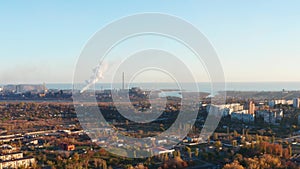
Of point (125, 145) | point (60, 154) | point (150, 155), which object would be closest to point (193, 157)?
point (150, 155)

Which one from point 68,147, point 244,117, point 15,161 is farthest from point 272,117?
point 15,161

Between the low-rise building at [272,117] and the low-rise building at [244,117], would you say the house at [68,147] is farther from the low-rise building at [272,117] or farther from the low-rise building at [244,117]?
the low-rise building at [272,117]

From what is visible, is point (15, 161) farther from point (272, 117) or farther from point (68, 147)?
point (272, 117)

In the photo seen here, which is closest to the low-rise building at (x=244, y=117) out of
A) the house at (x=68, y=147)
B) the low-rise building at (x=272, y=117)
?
the low-rise building at (x=272, y=117)

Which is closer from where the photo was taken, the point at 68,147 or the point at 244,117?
the point at 68,147

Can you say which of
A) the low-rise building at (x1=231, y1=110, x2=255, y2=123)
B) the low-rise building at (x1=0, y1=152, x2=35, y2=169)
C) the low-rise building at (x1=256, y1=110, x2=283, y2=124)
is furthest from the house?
the low-rise building at (x1=256, y1=110, x2=283, y2=124)

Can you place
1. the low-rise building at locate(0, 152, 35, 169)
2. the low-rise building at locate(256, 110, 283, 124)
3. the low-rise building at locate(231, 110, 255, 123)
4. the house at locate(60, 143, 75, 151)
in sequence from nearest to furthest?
1. the low-rise building at locate(0, 152, 35, 169)
2. the house at locate(60, 143, 75, 151)
3. the low-rise building at locate(256, 110, 283, 124)
4. the low-rise building at locate(231, 110, 255, 123)

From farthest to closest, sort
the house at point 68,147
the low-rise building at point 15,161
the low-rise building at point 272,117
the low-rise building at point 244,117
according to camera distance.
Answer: the low-rise building at point 244,117 < the low-rise building at point 272,117 < the house at point 68,147 < the low-rise building at point 15,161

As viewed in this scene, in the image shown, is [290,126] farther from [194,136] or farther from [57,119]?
[57,119]

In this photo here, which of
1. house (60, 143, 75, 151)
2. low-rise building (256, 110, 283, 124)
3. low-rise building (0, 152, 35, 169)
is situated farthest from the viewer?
low-rise building (256, 110, 283, 124)

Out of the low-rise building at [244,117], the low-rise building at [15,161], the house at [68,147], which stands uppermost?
the low-rise building at [244,117]

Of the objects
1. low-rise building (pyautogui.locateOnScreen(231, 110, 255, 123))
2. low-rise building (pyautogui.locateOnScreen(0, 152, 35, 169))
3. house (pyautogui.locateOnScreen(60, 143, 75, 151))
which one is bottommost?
low-rise building (pyautogui.locateOnScreen(0, 152, 35, 169))

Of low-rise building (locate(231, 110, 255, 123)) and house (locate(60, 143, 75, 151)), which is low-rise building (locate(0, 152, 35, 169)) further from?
low-rise building (locate(231, 110, 255, 123))
